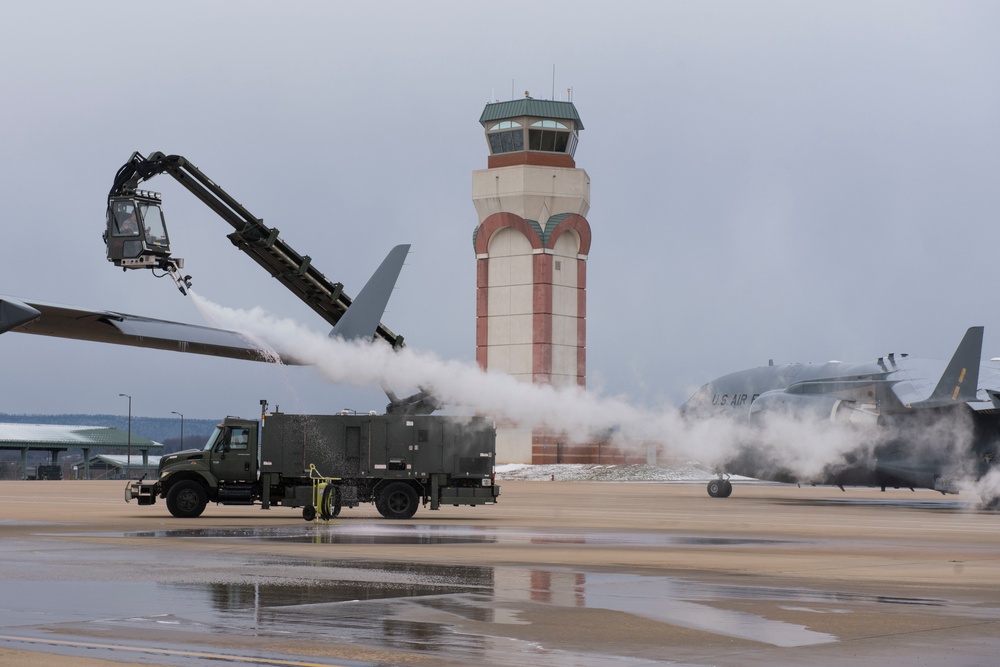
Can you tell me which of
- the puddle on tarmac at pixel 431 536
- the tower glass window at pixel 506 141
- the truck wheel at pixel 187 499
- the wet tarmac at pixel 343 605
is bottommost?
the wet tarmac at pixel 343 605

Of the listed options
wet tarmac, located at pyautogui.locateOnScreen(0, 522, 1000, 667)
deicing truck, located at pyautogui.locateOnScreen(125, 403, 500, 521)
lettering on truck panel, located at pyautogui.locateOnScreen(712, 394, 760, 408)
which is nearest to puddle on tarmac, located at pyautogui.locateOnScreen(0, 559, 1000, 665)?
wet tarmac, located at pyautogui.locateOnScreen(0, 522, 1000, 667)

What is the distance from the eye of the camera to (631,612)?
1292 cm

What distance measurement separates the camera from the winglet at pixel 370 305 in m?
33.0

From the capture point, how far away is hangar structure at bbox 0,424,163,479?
121 m

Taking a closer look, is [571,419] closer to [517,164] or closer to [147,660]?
[147,660]

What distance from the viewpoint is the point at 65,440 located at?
5074 inches

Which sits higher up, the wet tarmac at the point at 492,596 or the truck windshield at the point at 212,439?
the truck windshield at the point at 212,439

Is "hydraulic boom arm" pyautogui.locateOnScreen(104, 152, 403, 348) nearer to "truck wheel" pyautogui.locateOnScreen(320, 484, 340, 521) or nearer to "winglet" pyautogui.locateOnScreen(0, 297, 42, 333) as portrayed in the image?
"truck wheel" pyautogui.locateOnScreen(320, 484, 340, 521)

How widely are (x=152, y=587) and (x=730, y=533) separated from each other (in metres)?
16.0

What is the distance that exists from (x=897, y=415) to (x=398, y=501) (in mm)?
20141

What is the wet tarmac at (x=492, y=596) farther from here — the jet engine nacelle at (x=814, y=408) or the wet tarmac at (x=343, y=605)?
the jet engine nacelle at (x=814, y=408)

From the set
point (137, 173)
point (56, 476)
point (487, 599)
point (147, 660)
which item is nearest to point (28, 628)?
point (147, 660)

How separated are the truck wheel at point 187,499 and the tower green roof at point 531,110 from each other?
7043cm

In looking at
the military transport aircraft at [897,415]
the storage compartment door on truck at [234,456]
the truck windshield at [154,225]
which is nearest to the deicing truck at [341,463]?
the storage compartment door on truck at [234,456]
